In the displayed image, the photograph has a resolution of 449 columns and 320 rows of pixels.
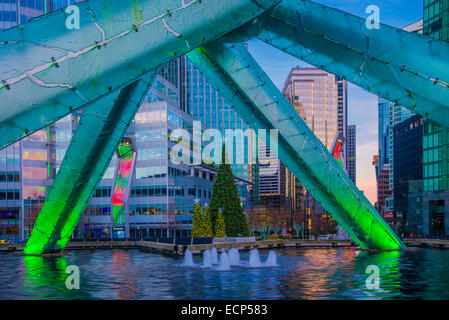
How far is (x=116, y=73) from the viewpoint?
42.2ft

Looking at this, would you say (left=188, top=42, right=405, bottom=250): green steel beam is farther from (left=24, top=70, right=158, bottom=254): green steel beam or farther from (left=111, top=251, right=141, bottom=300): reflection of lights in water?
(left=111, top=251, right=141, bottom=300): reflection of lights in water

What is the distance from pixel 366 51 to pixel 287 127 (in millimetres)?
10344

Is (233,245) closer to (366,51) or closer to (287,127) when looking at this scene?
(287,127)

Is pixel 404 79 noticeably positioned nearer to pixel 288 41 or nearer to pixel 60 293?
pixel 288 41

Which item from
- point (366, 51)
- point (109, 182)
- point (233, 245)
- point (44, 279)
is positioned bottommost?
point (233, 245)

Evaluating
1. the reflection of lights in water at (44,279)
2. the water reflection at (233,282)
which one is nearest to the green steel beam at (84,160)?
the reflection of lights in water at (44,279)

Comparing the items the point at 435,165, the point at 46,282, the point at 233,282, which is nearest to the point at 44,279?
the point at 46,282

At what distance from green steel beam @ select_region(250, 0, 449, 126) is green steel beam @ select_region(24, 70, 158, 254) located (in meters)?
6.41

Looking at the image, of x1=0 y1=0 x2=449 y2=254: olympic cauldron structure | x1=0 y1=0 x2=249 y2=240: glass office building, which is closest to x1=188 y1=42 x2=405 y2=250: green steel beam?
x1=0 y1=0 x2=449 y2=254: olympic cauldron structure

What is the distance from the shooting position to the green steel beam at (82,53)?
38.5 ft

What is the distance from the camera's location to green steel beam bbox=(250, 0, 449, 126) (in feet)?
54.3

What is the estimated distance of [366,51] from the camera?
1833cm
